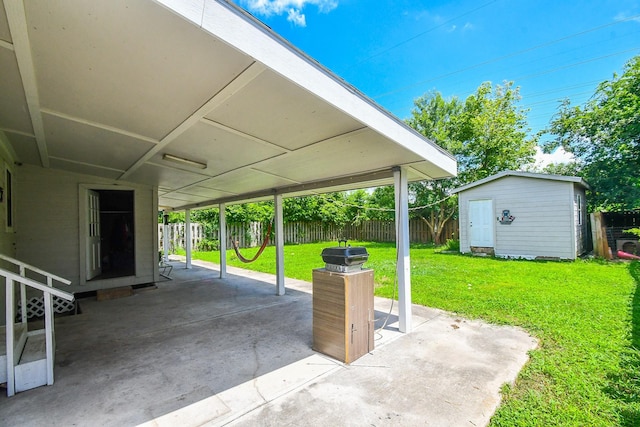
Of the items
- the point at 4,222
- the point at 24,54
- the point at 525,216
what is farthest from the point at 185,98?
the point at 525,216

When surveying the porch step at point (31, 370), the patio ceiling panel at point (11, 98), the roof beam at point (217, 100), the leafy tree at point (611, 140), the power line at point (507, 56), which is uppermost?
the power line at point (507, 56)

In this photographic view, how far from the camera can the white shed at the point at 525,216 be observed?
26.3 feet

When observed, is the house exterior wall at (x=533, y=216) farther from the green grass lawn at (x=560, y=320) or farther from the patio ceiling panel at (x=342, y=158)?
the patio ceiling panel at (x=342, y=158)

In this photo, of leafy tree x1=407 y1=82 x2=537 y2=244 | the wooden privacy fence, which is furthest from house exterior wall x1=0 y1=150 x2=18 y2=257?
leafy tree x1=407 y1=82 x2=537 y2=244

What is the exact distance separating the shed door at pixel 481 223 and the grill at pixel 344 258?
8.48 metres

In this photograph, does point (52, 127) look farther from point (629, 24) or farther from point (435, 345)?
point (629, 24)

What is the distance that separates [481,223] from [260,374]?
31.0 feet

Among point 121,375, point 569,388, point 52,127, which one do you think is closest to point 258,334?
point 121,375

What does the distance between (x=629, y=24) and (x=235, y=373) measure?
16.2 meters

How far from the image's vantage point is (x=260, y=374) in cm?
248

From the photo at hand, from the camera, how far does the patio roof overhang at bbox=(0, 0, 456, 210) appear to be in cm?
136

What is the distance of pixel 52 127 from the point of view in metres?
2.94

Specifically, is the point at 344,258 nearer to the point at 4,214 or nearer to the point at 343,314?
the point at 343,314

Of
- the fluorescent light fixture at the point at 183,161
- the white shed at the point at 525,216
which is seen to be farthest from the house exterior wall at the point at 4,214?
the white shed at the point at 525,216
